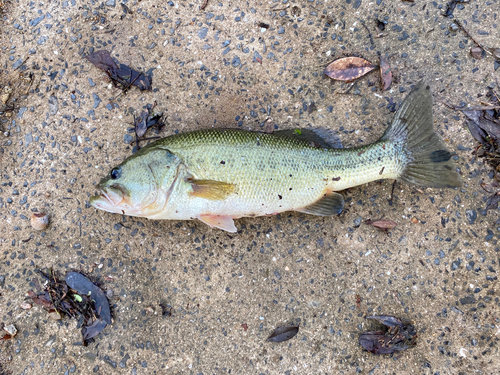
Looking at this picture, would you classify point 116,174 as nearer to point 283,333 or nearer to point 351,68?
point 283,333

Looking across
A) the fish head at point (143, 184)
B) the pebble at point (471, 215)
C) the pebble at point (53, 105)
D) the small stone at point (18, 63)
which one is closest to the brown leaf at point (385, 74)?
the pebble at point (471, 215)

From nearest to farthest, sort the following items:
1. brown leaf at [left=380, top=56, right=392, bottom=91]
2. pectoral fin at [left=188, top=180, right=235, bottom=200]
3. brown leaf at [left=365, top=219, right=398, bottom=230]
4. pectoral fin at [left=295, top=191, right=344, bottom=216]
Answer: pectoral fin at [left=188, top=180, right=235, bottom=200] → pectoral fin at [left=295, top=191, right=344, bottom=216] → brown leaf at [left=365, top=219, right=398, bottom=230] → brown leaf at [left=380, top=56, right=392, bottom=91]

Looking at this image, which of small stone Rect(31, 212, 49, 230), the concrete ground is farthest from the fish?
small stone Rect(31, 212, 49, 230)

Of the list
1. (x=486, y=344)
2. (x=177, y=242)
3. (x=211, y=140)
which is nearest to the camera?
(x=211, y=140)

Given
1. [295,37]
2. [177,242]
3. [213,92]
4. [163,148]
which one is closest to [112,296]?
[177,242]

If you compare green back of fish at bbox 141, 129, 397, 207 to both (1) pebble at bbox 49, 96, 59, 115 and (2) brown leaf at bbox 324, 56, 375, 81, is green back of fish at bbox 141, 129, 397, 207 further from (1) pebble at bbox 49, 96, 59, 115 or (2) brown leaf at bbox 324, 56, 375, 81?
(1) pebble at bbox 49, 96, 59, 115

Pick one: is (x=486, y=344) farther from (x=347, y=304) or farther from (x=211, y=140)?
(x=211, y=140)
